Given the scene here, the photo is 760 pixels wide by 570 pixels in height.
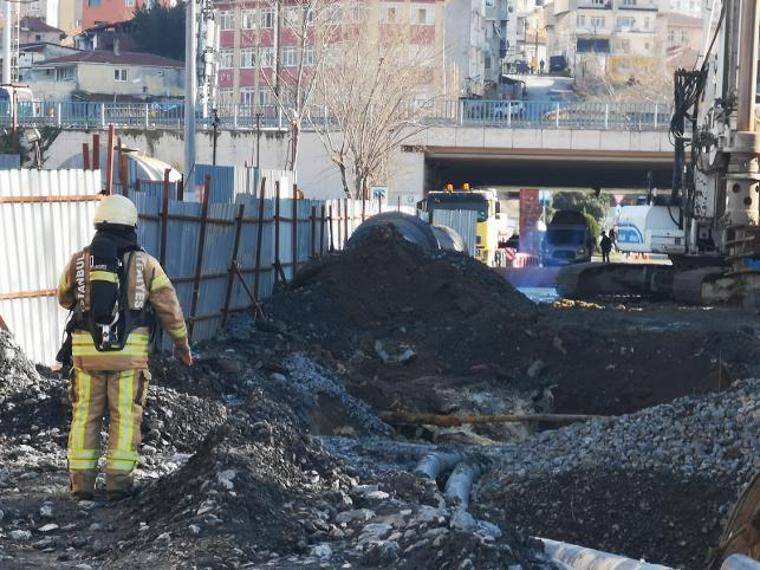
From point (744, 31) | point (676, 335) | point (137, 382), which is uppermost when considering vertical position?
point (744, 31)

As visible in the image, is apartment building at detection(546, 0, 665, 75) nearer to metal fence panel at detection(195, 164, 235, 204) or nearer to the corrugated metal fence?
metal fence panel at detection(195, 164, 235, 204)

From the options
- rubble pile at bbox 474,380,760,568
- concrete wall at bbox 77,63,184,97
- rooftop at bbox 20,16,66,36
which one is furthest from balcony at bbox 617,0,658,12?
rubble pile at bbox 474,380,760,568

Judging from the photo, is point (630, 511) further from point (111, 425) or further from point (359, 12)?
point (359, 12)

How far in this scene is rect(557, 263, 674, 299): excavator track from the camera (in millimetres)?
30438

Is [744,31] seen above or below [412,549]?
above

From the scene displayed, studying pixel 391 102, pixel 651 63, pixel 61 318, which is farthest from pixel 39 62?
pixel 61 318

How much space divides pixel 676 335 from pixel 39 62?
84011 millimetres

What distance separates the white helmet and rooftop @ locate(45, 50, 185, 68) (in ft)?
275

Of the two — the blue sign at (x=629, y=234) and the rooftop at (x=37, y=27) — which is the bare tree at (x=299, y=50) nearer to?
the blue sign at (x=629, y=234)

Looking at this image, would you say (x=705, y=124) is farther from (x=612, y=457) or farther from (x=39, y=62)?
(x=39, y=62)

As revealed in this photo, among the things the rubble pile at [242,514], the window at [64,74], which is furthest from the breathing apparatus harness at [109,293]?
the window at [64,74]

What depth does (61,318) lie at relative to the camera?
1587 cm

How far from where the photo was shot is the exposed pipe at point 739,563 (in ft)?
21.0

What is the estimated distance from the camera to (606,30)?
173 metres
